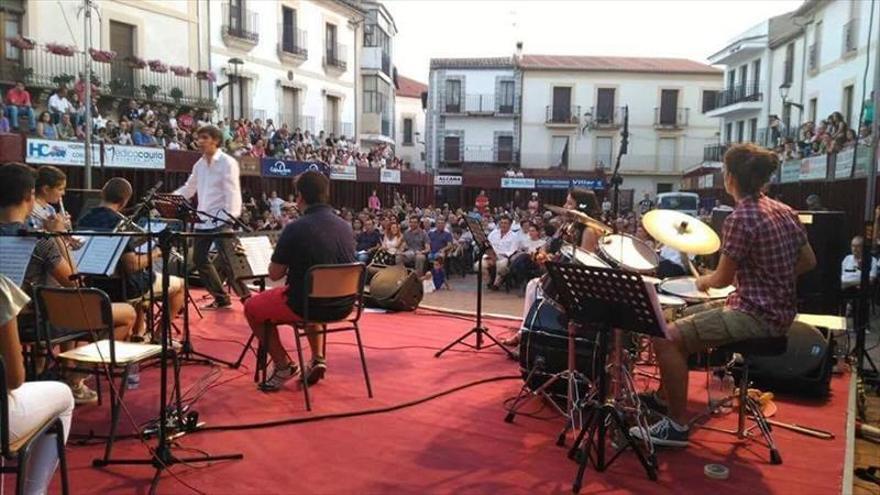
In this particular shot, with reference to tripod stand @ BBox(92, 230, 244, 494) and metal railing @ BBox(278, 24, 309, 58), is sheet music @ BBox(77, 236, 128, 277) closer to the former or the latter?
tripod stand @ BBox(92, 230, 244, 494)

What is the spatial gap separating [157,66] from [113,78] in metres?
1.19

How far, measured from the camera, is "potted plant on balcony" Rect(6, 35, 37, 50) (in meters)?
15.2

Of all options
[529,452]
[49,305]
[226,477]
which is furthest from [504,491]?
[49,305]

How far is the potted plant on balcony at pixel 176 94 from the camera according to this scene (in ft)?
62.7

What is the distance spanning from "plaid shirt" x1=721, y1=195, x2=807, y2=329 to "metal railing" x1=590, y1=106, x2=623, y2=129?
35291 millimetres

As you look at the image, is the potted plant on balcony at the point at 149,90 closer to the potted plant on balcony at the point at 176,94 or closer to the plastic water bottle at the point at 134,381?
the potted plant on balcony at the point at 176,94

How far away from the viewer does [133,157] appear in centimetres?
1269

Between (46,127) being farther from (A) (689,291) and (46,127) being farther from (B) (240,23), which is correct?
(A) (689,291)

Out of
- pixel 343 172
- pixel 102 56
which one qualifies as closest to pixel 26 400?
pixel 102 56

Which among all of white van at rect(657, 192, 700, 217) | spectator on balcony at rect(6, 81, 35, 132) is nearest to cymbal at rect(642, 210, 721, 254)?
spectator on balcony at rect(6, 81, 35, 132)

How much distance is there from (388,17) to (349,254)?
31.8 metres

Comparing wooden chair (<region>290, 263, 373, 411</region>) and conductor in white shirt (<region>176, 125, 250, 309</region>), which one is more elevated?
conductor in white shirt (<region>176, 125, 250, 309</region>)

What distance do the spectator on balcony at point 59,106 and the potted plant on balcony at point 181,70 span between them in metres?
5.07

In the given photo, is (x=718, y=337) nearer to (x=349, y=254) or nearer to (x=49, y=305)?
(x=349, y=254)
